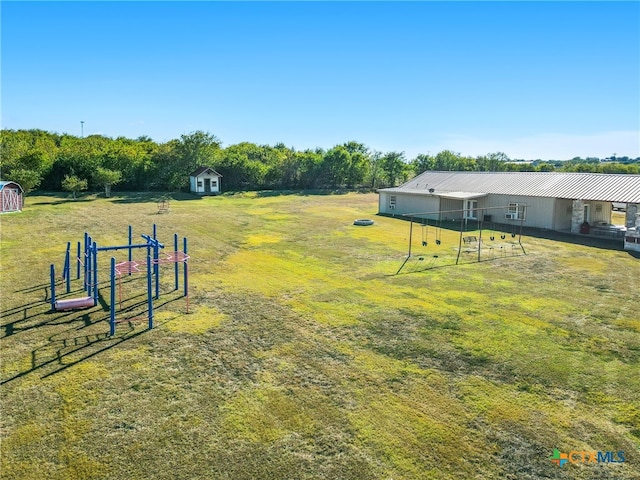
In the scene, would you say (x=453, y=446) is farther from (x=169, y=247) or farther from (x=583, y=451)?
(x=169, y=247)

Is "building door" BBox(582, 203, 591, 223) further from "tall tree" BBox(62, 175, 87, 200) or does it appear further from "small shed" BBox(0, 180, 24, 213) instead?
"tall tree" BBox(62, 175, 87, 200)

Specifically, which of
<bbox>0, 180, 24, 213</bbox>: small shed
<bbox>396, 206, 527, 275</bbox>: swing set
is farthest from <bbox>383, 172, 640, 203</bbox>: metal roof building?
<bbox>0, 180, 24, 213</bbox>: small shed

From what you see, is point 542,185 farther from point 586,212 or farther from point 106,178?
point 106,178

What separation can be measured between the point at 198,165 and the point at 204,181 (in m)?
3.54

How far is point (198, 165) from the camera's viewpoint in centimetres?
4703

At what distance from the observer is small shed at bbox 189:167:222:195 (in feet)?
144

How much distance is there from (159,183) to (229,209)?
13507 millimetres

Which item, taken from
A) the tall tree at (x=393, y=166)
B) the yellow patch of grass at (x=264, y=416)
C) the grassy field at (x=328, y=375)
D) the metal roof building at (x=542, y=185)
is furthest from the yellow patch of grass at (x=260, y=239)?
the tall tree at (x=393, y=166)

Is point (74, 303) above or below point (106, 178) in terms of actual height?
below

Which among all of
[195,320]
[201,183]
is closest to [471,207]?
[195,320]

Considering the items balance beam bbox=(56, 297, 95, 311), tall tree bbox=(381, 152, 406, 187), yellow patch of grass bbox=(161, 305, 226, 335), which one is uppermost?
tall tree bbox=(381, 152, 406, 187)

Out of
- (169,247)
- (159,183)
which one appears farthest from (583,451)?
(159,183)

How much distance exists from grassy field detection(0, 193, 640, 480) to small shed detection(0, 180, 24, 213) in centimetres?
1395

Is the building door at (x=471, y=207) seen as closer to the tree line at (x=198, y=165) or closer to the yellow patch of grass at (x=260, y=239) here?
the yellow patch of grass at (x=260, y=239)
